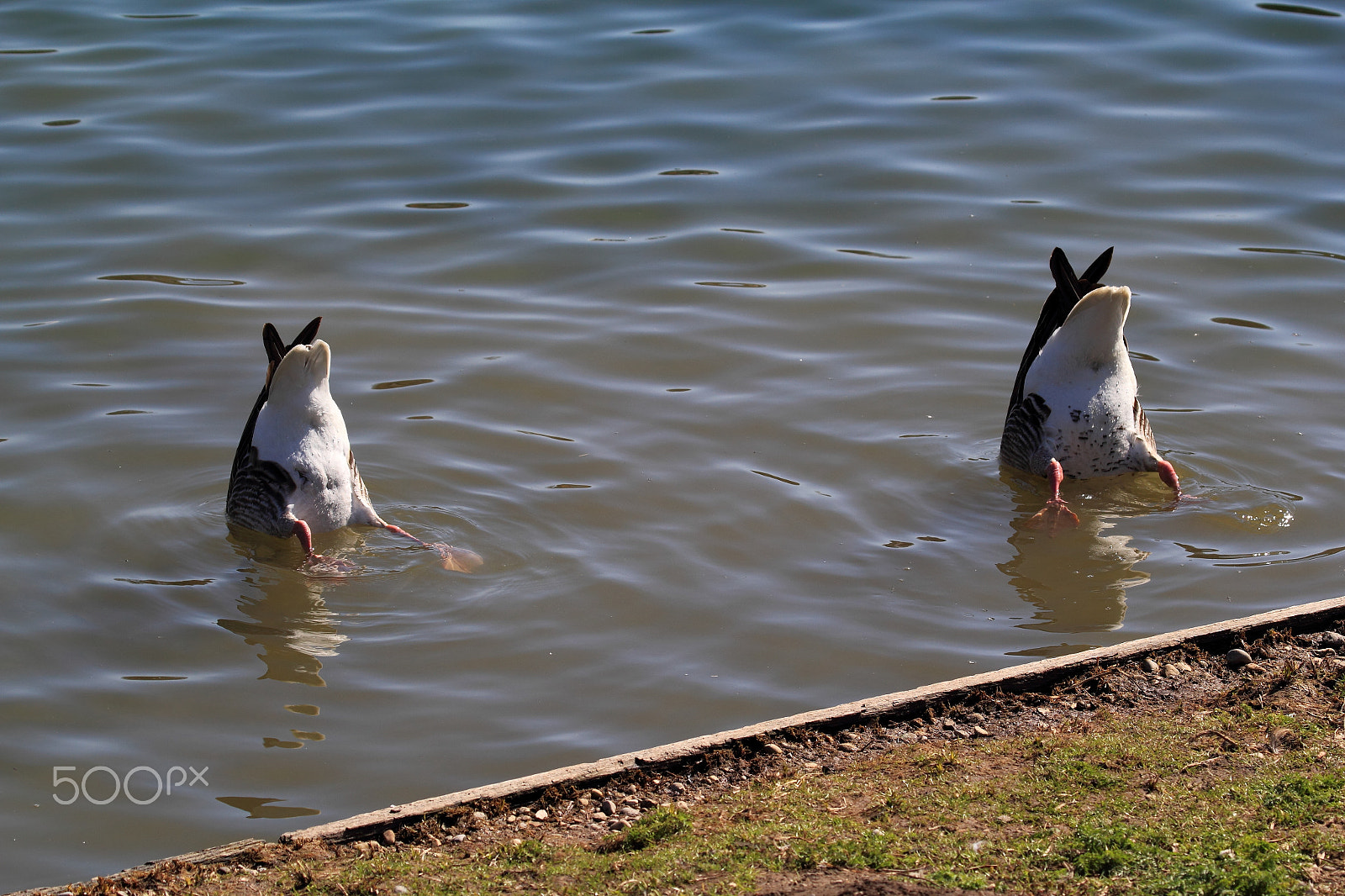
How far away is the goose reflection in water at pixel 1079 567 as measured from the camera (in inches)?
266

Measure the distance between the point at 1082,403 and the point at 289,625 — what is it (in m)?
4.65

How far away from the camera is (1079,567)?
7262 millimetres

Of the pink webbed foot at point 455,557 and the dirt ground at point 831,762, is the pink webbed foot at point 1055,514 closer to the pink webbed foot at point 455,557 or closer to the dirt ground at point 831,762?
the dirt ground at point 831,762

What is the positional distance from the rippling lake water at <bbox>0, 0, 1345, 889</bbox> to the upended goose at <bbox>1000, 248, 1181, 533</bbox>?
23 cm

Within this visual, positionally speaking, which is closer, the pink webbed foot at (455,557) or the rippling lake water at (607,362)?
the rippling lake water at (607,362)

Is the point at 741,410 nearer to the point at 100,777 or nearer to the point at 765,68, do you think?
the point at 100,777

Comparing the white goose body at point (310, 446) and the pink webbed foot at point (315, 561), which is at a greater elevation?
the white goose body at point (310, 446)

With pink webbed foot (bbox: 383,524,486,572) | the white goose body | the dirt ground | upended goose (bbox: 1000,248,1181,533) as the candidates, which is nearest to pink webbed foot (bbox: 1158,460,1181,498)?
upended goose (bbox: 1000,248,1181,533)

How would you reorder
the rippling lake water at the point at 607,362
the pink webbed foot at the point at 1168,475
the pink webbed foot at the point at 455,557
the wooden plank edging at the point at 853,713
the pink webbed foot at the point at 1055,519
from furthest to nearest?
the pink webbed foot at the point at 1168,475 < the pink webbed foot at the point at 1055,519 < the pink webbed foot at the point at 455,557 < the rippling lake water at the point at 607,362 < the wooden plank edging at the point at 853,713

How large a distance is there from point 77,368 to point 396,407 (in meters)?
2.38

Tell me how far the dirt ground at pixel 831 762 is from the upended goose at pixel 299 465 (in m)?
2.76

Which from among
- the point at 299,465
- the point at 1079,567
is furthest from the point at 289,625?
the point at 1079,567

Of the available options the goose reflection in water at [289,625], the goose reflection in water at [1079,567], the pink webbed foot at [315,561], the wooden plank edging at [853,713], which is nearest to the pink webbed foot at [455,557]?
the pink webbed foot at [315,561]

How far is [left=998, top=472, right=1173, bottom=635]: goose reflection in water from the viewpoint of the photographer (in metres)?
6.75
